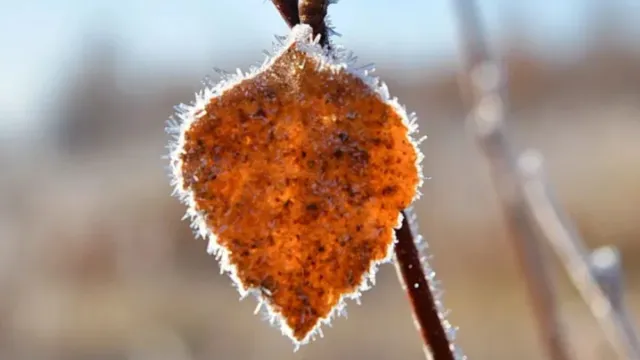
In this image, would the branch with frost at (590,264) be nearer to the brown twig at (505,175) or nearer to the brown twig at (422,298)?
the brown twig at (505,175)

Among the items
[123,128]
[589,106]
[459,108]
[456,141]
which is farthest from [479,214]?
[123,128]

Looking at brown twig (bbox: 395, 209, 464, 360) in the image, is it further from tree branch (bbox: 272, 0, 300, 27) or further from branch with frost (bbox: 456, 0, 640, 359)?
branch with frost (bbox: 456, 0, 640, 359)

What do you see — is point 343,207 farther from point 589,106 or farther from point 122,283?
point 589,106

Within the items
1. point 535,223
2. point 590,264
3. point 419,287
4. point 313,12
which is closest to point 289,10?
point 313,12

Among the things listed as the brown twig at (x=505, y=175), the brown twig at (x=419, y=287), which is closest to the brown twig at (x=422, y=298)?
the brown twig at (x=419, y=287)

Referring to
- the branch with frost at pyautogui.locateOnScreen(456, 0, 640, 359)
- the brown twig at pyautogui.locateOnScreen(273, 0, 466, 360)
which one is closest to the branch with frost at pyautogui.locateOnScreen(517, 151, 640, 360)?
the branch with frost at pyautogui.locateOnScreen(456, 0, 640, 359)

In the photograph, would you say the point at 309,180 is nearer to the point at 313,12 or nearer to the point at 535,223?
the point at 313,12

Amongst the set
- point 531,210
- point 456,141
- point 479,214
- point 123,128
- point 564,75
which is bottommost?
point 531,210
